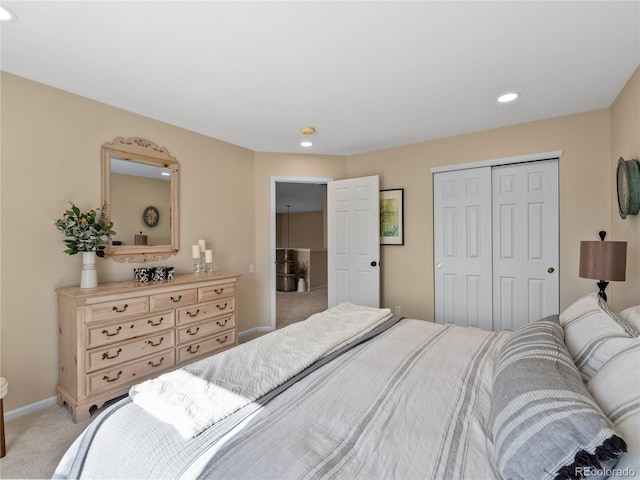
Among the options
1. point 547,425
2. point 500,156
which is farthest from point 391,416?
point 500,156

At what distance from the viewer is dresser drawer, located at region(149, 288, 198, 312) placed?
2519mm

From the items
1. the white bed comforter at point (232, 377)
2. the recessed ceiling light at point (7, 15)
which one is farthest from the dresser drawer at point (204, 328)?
the recessed ceiling light at point (7, 15)

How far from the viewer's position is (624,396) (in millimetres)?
895

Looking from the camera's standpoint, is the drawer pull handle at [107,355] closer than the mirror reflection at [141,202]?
Yes

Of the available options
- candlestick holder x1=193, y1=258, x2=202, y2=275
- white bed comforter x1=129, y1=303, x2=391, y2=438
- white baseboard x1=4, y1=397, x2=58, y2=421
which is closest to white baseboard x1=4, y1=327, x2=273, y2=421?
white baseboard x1=4, y1=397, x2=58, y2=421

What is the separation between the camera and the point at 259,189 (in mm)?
4133

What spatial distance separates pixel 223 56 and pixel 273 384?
1971 mm

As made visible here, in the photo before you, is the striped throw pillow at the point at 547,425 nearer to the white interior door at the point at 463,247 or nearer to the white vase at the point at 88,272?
the white interior door at the point at 463,247

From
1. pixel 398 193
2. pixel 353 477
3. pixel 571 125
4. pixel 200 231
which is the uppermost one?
pixel 571 125

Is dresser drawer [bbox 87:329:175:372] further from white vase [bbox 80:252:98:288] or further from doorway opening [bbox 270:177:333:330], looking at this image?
doorway opening [bbox 270:177:333:330]

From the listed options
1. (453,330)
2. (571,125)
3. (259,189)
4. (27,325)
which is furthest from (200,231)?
(571,125)

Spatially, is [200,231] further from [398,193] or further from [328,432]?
[328,432]

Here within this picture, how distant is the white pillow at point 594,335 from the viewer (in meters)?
1.19
